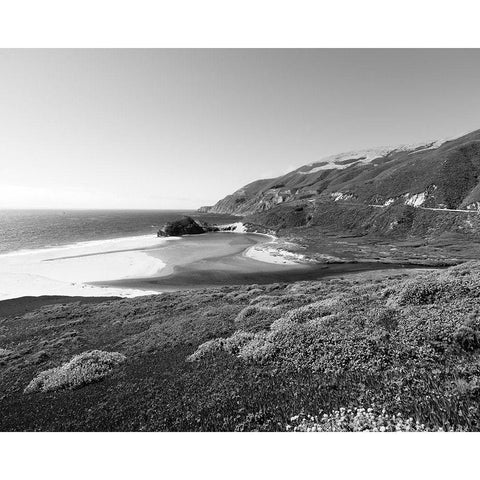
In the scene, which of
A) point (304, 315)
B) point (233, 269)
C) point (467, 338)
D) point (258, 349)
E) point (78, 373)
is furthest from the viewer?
point (233, 269)

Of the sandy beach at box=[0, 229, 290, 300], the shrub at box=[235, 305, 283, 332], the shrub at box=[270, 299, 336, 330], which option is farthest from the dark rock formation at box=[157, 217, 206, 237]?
the shrub at box=[270, 299, 336, 330]

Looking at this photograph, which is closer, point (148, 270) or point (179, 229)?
point (148, 270)

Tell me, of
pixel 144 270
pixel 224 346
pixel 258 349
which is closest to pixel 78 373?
pixel 224 346

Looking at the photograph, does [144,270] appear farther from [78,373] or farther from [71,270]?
[78,373]

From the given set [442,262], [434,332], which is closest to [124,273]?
[434,332]

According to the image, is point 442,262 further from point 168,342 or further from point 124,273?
point 124,273

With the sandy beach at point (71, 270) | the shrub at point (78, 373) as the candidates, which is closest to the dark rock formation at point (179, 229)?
the sandy beach at point (71, 270)
